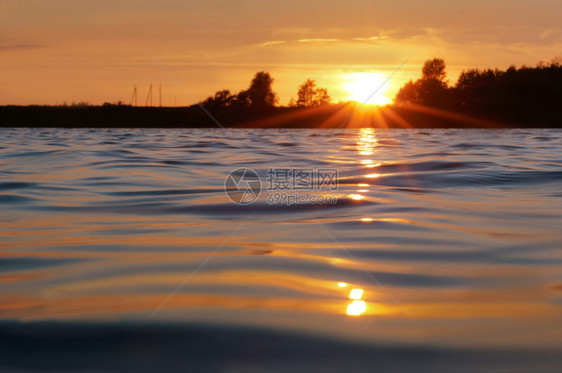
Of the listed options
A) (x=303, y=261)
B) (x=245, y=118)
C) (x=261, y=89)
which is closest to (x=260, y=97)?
(x=261, y=89)

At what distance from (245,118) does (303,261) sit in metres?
86.8

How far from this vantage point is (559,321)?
8.63 feet

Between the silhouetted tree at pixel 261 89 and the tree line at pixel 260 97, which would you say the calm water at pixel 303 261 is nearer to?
the tree line at pixel 260 97

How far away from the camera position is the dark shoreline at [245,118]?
8038 cm

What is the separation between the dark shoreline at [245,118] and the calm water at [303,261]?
226 feet

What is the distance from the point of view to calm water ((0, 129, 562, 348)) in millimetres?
2705

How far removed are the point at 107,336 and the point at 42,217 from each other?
11.5 feet

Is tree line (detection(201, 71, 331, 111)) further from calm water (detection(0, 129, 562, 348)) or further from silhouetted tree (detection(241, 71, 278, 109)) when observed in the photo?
calm water (detection(0, 129, 562, 348))

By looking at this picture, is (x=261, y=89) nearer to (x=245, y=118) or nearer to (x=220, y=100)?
(x=220, y=100)

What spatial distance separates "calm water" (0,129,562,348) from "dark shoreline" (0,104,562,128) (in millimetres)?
68852

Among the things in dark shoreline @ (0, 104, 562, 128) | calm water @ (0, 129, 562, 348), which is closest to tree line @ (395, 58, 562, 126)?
dark shoreline @ (0, 104, 562, 128)

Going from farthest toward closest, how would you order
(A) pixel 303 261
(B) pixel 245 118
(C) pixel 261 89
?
(C) pixel 261 89 < (B) pixel 245 118 < (A) pixel 303 261

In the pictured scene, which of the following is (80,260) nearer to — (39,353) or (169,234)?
(169,234)

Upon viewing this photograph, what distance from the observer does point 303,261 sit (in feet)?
12.5
